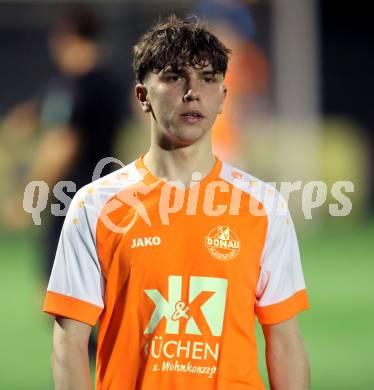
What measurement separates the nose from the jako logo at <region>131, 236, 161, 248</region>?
0.41 meters

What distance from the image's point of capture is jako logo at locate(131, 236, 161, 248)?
341cm

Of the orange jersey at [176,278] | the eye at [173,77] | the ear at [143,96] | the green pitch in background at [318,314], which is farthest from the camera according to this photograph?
the green pitch in background at [318,314]

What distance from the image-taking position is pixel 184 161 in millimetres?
3516

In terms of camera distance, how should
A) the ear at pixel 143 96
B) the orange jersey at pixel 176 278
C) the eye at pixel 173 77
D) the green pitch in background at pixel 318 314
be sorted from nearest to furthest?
the orange jersey at pixel 176 278, the eye at pixel 173 77, the ear at pixel 143 96, the green pitch in background at pixel 318 314

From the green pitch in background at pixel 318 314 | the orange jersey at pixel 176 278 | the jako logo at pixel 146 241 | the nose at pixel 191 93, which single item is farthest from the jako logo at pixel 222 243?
the green pitch in background at pixel 318 314

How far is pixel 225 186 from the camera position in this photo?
3.55 m

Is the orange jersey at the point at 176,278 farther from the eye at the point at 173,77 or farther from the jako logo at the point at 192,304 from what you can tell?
the eye at the point at 173,77

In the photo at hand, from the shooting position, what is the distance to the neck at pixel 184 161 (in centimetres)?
351

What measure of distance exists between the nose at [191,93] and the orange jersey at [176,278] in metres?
0.26

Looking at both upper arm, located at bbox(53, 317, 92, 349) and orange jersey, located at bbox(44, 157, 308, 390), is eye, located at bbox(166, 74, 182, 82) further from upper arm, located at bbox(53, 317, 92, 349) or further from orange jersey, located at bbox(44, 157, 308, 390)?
upper arm, located at bbox(53, 317, 92, 349)

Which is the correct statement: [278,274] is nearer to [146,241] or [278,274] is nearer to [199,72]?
[146,241]

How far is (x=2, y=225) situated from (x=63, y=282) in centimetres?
1369

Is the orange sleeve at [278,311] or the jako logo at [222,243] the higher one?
the jako logo at [222,243]

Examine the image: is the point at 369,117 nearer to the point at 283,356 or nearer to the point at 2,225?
the point at 2,225
